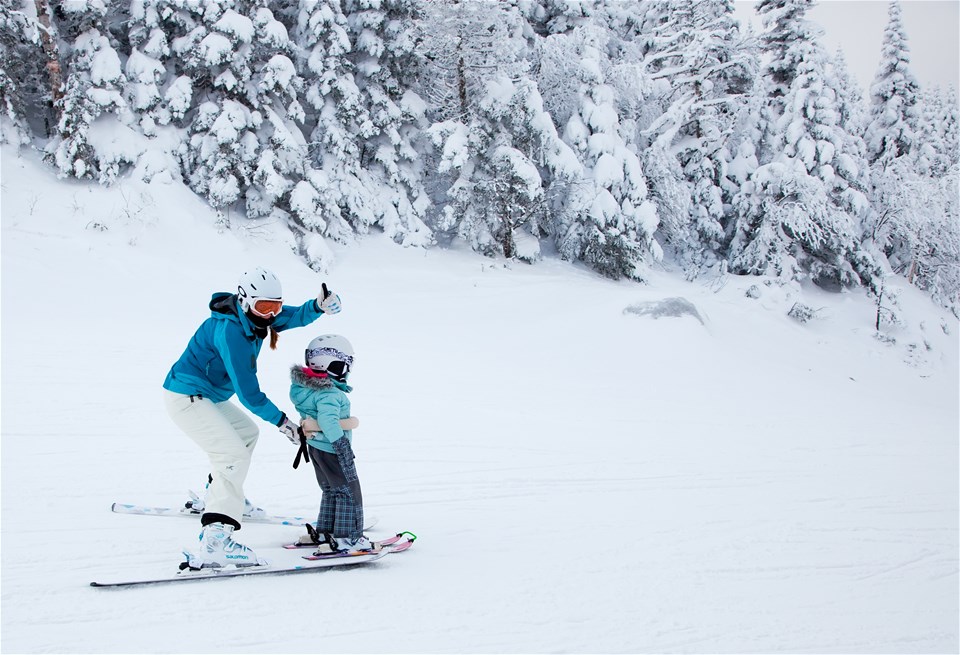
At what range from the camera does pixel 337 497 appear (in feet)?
14.7

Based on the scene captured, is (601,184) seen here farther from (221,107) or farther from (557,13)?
(221,107)

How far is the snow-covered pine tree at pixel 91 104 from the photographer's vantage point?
13.9 meters

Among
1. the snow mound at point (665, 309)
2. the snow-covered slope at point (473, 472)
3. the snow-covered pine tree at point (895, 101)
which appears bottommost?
the snow-covered slope at point (473, 472)

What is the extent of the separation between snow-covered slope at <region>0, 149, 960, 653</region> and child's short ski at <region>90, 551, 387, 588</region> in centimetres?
8

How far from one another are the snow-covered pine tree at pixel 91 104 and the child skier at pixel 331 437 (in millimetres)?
12866

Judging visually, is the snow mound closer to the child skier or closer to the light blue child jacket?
the child skier

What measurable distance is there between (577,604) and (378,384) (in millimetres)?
5576

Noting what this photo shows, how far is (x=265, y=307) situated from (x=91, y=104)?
13.3m

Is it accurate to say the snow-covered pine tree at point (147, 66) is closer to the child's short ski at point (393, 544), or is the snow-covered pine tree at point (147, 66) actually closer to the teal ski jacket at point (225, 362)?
the teal ski jacket at point (225, 362)

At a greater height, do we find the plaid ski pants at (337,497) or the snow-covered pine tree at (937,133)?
the snow-covered pine tree at (937,133)

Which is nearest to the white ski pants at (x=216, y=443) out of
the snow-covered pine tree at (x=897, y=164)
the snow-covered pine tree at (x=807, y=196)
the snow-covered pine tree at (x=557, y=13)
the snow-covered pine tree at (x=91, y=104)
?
the snow-covered pine tree at (x=91, y=104)

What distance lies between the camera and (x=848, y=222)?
69.8ft

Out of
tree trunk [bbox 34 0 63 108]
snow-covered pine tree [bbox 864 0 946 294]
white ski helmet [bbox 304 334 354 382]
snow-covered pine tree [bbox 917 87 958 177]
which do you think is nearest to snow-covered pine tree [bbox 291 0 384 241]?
tree trunk [bbox 34 0 63 108]

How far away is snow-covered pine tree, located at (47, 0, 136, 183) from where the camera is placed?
13945mm
